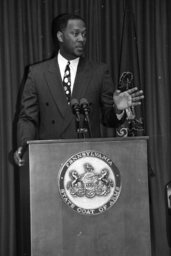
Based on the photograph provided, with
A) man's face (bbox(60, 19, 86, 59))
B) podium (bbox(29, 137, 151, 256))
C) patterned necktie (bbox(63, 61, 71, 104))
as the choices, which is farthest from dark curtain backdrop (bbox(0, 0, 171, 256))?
podium (bbox(29, 137, 151, 256))

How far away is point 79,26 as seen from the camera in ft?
10.2

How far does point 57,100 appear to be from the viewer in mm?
2912

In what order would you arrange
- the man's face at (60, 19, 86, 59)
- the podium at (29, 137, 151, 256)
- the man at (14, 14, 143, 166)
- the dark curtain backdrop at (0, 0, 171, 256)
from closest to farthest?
the podium at (29, 137, 151, 256)
the man at (14, 14, 143, 166)
the man's face at (60, 19, 86, 59)
the dark curtain backdrop at (0, 0, 171, 256)

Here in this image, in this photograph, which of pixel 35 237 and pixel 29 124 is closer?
pixel 35 237

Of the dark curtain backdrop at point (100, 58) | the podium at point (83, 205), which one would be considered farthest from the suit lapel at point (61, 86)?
the dark curtain backdrop at point (100, 58)

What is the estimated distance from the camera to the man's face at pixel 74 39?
3039mm

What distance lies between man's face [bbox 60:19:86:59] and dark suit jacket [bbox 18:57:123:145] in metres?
0.09

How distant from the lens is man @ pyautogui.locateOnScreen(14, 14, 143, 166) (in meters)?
2.88

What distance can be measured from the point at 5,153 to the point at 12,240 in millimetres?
691

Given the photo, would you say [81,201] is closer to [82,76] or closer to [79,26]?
[82,76]

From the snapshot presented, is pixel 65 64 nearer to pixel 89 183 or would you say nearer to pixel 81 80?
pixel 81 80

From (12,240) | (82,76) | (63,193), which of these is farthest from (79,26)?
(12,240)

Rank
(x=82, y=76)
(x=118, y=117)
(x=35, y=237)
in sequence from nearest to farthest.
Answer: (x=35, y=237), (x=118, y=117), (x=82, y=76)

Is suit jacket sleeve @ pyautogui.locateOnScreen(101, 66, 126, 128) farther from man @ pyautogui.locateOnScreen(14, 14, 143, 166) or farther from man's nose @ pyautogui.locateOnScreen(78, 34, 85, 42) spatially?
man's nose @ pyautogui.locateOnScreen(78, 34, 85, 42)
